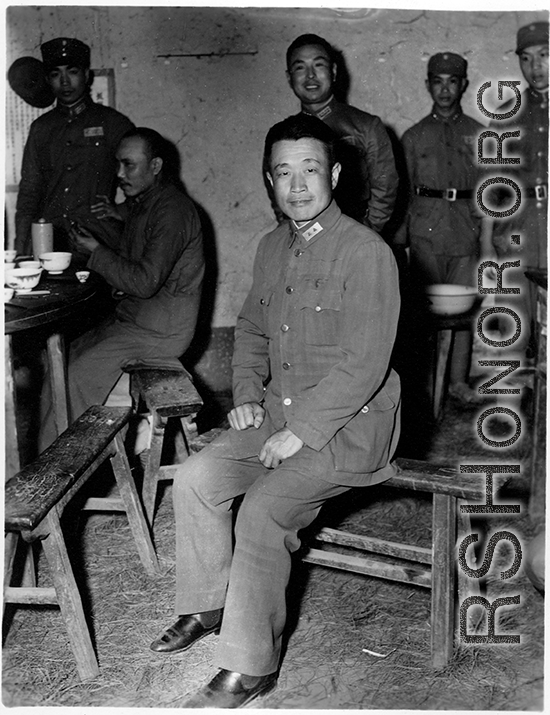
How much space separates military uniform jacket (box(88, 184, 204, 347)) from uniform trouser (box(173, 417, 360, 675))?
1.44 m

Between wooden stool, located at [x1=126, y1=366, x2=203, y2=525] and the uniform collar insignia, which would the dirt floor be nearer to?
wooden stool, located at [x1=126, y1=366, x2=203, y2=525]

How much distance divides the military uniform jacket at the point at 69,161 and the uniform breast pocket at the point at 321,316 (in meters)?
3.04

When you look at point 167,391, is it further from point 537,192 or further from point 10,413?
point 537,192

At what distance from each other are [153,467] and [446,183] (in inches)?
122

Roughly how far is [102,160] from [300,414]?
3.42m

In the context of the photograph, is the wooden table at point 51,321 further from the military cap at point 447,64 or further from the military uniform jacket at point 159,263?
the military cap at point 447,64

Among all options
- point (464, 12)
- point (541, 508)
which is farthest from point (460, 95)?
point (541, 508)

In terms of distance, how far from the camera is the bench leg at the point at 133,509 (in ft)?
Answer: 9.75

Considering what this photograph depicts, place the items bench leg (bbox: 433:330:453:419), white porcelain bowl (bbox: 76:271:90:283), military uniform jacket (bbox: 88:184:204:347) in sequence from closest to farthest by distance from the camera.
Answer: white porcelain bowl (bbox: 76:271:90:283), military uniform jacket (bbox: 88:184:204:347), bench leg (bbox: 433:330:453:419)

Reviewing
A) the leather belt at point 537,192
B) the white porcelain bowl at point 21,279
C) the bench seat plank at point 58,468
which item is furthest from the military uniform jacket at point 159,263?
the leather belt at point 537,192

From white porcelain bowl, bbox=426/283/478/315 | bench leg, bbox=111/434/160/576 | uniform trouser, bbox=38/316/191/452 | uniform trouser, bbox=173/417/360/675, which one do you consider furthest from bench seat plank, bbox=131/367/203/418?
white porcelain bowl, bbox=426/283/478/315

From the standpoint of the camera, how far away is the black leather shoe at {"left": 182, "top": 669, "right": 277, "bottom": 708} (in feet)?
7.12

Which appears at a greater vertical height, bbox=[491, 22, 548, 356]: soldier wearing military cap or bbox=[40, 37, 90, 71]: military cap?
bbox=[40, 37, 90, 71]: military cap

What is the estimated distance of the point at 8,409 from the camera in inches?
120
